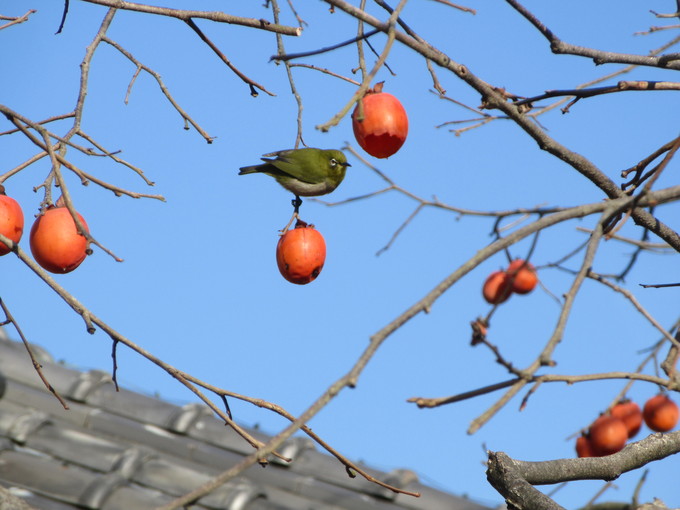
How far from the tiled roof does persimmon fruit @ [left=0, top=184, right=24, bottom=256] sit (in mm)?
1602

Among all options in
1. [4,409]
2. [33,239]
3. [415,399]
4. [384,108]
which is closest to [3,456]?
[4,409]

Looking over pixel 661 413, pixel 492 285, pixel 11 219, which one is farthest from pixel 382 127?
pixel 661 413

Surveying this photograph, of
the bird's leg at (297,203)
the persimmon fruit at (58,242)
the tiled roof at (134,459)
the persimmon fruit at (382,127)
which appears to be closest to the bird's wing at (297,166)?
the bird's leg at (297,203)

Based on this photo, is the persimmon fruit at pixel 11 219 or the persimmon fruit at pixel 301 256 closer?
the persimmon fruit at pixel 11 219

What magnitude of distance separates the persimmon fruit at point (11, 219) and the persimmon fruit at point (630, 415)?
3.10m

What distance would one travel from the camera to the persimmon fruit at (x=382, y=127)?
2.47 m

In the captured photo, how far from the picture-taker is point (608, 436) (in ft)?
13.0

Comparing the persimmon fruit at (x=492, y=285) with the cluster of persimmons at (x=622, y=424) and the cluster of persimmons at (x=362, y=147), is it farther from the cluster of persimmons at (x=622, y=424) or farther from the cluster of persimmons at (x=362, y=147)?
the cluster of persimmons at (x=362, y=147)

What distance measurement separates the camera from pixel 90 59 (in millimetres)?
2447

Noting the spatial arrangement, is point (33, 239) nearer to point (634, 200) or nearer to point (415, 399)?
point (415, 399)

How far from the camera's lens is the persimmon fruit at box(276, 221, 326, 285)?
2.58 m

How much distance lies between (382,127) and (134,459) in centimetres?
253

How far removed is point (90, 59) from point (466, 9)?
115cm

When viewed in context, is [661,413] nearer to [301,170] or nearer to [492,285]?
[492,285]
